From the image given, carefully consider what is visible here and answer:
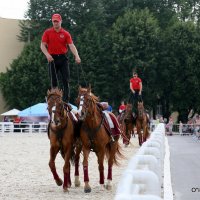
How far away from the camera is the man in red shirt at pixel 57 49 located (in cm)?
1298

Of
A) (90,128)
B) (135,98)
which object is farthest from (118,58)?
(90,128)

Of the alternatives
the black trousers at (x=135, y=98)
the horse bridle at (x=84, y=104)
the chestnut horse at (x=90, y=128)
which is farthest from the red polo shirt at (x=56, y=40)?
the black trousers at (x=135, y=98)

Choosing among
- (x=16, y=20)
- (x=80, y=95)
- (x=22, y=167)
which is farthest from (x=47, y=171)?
(x=16, y=20)

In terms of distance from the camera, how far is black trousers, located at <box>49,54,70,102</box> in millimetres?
13148

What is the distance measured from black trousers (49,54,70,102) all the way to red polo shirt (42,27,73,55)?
5.9 inches

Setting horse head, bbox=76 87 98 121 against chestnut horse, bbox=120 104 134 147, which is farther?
chestnut horse, bbox=120 104 134 147

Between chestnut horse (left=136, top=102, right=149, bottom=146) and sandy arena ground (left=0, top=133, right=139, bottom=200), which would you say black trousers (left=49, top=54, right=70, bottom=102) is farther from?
chestnut horse (left=136, top=102, right=149, bottom=146)

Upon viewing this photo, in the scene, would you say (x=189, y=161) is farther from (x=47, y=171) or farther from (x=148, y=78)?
(x=148, y=78)

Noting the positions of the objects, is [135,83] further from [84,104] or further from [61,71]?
[84,104]

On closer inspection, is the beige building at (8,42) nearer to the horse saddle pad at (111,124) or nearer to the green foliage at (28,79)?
the green foliage at (28,79)

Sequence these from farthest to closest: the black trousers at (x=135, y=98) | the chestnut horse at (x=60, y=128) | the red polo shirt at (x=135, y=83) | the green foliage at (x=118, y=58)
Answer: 1. the green foliage at (x=118, y=58)
2. the black trousers at (x=135, y=98)
3. the red polo shirt at (x=135, y=83)
4. the chestnut horse at (x=60, y=128)

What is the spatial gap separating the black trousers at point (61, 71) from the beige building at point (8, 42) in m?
64.2

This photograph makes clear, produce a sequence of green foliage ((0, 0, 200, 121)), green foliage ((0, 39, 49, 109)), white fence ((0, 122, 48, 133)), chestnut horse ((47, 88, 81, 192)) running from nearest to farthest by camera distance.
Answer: chestnut horse ((47, 88, 81, 192)) < white fence ((0, 122, 48, 133)) < green foliage ((0, 0, 200, 121)) < green foliage ((0, 39, 49, 109))

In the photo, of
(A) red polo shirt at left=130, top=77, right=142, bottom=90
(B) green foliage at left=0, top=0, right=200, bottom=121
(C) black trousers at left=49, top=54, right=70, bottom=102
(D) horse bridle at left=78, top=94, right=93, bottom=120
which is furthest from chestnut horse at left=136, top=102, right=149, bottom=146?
(B) green foliage at left=0, top=0, right=200, bottom=121
